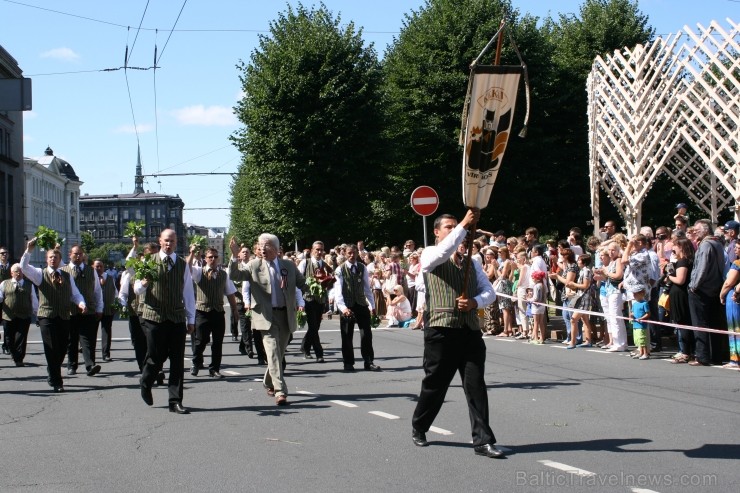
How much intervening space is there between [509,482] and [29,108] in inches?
459

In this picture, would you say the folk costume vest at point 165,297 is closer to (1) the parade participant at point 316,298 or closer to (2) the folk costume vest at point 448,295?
(2) the folk costume vest at point 448,295

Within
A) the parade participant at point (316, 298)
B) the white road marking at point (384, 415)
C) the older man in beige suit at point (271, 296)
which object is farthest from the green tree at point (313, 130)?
the white road marking at point (384, 415)

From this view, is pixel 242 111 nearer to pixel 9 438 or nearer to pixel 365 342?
pixel 365 342

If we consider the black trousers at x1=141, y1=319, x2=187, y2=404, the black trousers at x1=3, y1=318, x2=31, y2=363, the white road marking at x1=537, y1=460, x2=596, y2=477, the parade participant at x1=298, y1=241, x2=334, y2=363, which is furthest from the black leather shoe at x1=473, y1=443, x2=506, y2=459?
the black trousers at x1=3, y1=318, x2=31, y2=363

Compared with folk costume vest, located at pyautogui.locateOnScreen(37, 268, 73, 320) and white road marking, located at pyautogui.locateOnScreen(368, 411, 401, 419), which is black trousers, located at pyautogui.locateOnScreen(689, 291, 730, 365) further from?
folk costume vest, located at pyautogui.locateOnScreen(37, 268, 73, 320)

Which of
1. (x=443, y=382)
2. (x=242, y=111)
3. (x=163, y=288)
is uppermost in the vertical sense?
(x=242, y=111)

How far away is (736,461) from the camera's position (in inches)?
271

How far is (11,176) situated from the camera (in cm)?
6888

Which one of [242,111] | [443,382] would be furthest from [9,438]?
[242,111]

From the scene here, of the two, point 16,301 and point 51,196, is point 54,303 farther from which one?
point 51,196

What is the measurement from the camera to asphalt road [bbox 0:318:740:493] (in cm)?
652

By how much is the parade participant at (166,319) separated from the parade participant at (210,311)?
3.00 meters

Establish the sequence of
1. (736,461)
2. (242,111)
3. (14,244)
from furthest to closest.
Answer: (14,244) < (242,111) < (736,461)

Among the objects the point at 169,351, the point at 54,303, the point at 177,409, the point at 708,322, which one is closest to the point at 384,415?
the point at 177,409
